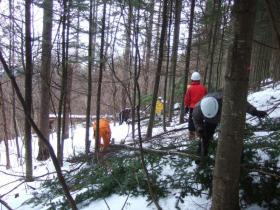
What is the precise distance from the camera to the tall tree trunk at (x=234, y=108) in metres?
3.08

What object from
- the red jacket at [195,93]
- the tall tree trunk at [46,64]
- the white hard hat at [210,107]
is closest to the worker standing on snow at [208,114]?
the white hard hat at [210,107]

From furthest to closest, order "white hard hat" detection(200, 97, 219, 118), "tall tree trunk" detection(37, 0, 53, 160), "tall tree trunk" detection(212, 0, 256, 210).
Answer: "tall tree trunk" detection(37, 0, 53, 160) → "white hard hat" detection(200, 97, 219, 118) → "tall tree trunk" detection(212, 0, 256, 210)

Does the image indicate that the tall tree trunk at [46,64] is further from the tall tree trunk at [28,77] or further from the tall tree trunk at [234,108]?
the tall tree trunk at [234,108]

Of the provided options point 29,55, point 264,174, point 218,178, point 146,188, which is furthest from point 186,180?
point 29,55

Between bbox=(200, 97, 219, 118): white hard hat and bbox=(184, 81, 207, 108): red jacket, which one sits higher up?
bbox=(200, 97, 219, 118): white hard hat

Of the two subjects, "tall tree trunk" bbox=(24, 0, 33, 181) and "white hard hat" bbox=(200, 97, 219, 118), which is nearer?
"white hard hat" bbox=(200, 97, 219, 118)

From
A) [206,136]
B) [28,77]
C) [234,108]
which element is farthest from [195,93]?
[234,108]

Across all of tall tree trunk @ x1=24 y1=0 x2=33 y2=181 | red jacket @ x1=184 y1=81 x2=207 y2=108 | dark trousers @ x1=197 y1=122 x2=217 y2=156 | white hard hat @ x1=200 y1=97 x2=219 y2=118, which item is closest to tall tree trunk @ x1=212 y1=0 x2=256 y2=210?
white hard hat @ x1=200 y1=97 x2=219 y2=118

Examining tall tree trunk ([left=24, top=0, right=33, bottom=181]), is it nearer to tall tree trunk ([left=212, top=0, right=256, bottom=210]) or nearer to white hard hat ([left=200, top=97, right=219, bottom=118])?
white hard hat ([left=200, top=97, right=219, bottom=118])

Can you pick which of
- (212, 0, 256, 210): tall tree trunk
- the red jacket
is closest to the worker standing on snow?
(212, 0, 256, 210): tall tree trunk

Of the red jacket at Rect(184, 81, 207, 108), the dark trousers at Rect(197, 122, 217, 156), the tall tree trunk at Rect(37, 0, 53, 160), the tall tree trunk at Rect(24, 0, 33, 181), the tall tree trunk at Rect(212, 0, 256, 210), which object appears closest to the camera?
the tall tree trunk at Rect(212, 0, 256, 210)

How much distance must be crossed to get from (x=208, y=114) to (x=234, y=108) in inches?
79.2

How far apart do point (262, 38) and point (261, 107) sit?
10.4 metres

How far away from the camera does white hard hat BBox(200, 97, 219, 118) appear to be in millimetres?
5144
